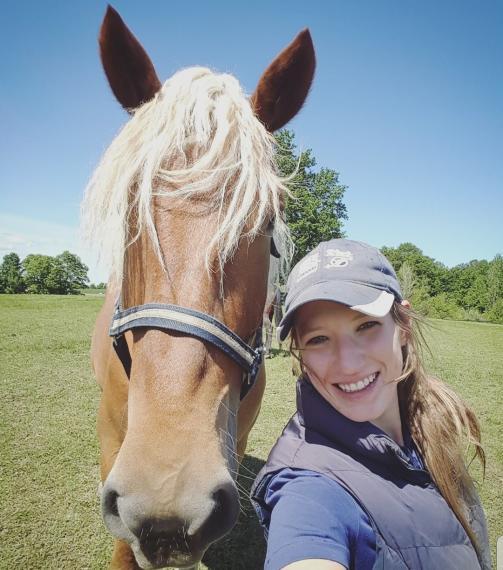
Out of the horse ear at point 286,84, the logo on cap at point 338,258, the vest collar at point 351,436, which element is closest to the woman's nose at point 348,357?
the vest collar at point 351,436

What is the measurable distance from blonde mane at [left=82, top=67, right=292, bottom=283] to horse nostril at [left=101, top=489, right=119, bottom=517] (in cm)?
84

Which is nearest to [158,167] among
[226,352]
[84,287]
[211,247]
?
[211,247]

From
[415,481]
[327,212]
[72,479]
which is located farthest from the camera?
[327,212]

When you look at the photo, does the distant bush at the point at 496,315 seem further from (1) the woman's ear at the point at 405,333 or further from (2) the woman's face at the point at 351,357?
(2) the woman's face at the point at 351,357

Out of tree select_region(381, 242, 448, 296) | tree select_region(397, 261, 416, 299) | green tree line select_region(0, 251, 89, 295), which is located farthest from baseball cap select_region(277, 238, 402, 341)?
tree select_region(381, 242, 448, 296)

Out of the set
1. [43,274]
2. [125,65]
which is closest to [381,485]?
[125,65]

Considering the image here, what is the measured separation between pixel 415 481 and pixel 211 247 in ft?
4.26

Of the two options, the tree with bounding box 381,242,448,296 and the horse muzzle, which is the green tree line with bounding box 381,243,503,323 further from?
the horse muzzle

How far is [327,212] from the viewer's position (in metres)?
25.2

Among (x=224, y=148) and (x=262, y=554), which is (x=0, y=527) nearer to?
(x=262, y=554)

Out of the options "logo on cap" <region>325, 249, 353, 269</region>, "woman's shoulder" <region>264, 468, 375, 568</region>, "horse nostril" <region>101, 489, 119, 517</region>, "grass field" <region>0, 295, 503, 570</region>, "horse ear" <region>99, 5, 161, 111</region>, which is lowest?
"grass field" <region>0, 295, 503, 570</region>

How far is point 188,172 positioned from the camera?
1442 millimetres

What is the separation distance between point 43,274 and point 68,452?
2488 inches

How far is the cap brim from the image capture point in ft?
4.65
